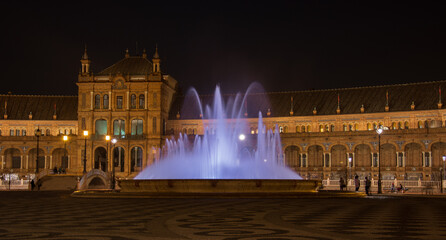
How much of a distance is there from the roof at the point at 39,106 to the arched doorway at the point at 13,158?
24.3 feet

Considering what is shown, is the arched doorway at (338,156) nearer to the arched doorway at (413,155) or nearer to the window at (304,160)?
the window at (304,160)

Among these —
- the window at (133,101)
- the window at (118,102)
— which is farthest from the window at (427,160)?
the window at (118,102)

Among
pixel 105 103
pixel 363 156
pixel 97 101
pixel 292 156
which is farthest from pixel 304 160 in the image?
pixel 97 101

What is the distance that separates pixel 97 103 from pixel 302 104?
118 feet

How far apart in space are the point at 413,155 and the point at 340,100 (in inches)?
720

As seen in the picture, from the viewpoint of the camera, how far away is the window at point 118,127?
374ft

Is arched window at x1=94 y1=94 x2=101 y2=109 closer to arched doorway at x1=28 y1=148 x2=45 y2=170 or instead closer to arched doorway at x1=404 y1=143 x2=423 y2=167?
arched doorway at x1=28 y1=148 x2=45 y2=170

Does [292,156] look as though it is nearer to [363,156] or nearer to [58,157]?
[363,156]

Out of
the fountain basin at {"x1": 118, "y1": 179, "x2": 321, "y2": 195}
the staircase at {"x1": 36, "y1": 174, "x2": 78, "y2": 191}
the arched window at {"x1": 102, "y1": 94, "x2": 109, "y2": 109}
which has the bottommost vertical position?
the staircase at {"x1": 36, "y1": 174, "x2": 78, "y2": 191}

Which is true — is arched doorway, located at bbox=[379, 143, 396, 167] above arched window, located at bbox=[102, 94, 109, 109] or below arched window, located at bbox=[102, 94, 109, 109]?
below

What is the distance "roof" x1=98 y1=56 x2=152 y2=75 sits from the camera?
388 ft

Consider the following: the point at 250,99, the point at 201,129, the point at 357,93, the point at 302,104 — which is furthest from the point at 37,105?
the point at 357,93

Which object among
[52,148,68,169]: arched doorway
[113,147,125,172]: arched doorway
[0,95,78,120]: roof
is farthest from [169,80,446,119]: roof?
[52,148,68,169]: arched doorway

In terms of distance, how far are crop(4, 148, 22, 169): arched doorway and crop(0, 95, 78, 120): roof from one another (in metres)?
7.39
